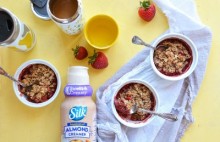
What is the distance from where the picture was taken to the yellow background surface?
1104 millimetres

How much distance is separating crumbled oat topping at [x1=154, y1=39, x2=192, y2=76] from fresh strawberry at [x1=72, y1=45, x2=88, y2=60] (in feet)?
0.69

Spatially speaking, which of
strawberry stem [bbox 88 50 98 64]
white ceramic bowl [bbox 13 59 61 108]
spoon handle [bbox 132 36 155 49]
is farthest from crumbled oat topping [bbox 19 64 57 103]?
spoon handle [bbox 132 36 155 49]

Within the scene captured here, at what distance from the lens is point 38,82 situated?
106 centimetres

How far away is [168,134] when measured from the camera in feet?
3.58

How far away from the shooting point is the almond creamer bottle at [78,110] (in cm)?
100

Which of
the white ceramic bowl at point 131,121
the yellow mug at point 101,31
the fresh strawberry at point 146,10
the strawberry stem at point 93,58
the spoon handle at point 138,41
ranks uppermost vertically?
the fresh strawberry at point 146,10

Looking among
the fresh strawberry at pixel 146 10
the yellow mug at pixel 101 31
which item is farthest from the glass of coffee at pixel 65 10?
the fresh strawberry at pixel 146 10

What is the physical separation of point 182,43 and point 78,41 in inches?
12.3

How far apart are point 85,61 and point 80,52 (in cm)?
4

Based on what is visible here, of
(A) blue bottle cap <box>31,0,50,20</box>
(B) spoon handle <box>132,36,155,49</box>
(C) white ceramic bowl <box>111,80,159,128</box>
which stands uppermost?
(A) blue bottle cap <box>31,0,50,20</box>

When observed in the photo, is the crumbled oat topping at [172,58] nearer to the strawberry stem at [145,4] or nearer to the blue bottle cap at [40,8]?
the strawberry stem at [145,4]

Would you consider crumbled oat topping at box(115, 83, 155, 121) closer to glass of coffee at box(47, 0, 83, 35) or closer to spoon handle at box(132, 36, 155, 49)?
spoon handle at box(132, 36, 155, 49)

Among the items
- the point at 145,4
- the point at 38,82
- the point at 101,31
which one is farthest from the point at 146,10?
the point at 38,82

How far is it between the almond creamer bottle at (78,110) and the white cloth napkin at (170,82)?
64mm
